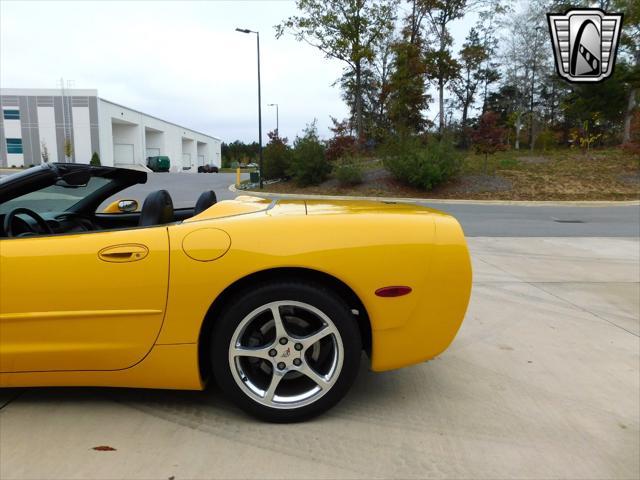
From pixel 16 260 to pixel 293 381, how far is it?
1.42 meters

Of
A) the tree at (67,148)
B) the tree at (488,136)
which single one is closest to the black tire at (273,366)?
the tree at (488,136)

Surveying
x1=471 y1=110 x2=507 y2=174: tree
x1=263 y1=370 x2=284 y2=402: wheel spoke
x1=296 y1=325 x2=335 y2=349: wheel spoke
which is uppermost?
x1=471 y1=110 x2=507 y2=174: tree

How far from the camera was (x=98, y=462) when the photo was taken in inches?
78.1

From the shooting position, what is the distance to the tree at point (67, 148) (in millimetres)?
50844

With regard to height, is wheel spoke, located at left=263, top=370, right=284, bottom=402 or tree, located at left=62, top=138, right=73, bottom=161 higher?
tree, located at left=62, top=138, right=73, bottom=161

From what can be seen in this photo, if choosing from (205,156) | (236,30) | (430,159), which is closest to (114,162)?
(205,156)

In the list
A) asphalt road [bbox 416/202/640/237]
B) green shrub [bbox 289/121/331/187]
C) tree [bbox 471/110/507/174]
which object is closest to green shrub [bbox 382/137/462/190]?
tree [bbox 471/110/507/174]

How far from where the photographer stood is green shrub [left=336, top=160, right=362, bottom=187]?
22.3 metres

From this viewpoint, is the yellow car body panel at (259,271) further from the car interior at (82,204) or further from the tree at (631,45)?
the tree at (631,45)

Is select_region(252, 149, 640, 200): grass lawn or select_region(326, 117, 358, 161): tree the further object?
select_region(326, 117, 358, 161): tree

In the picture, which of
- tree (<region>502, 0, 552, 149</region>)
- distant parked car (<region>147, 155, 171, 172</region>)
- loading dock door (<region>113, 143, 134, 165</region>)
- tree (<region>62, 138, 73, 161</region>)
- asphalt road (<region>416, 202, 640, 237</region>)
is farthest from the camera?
loading dock door (<region>113, 143, 134, 165</region>)

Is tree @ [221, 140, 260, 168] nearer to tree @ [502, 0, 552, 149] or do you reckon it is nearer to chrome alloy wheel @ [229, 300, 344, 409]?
tree @ [502, 0, 552, 149]

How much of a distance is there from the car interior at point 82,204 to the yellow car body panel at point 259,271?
39 centimetres

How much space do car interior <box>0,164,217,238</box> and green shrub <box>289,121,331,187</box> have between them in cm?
1982
